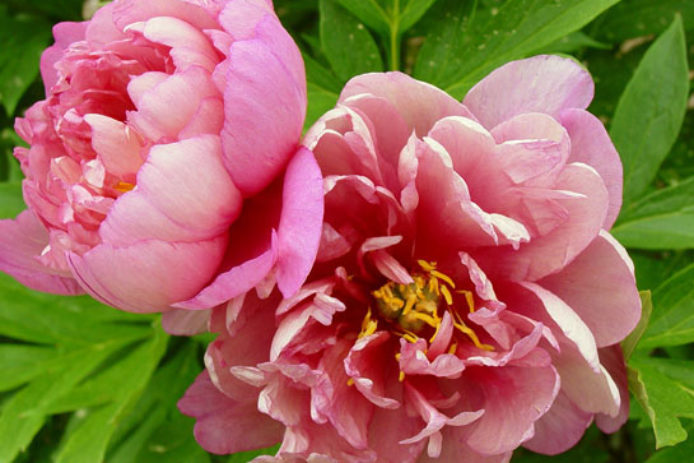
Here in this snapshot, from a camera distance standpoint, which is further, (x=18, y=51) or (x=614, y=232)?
(x=18, y=51)

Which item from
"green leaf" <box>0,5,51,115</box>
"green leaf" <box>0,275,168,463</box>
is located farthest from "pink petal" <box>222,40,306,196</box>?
"green leaf" <box>0,5,51,115</box>

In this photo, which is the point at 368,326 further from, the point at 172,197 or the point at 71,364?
the point at 71,364

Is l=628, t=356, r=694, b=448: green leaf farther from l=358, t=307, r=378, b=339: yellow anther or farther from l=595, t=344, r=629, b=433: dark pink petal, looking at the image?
l=358, t=307, r=378, b=339: yellow anther

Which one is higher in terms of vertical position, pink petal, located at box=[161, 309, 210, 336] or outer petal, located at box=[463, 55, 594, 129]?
outer petal, located at box=[463, 55, 594, 129]

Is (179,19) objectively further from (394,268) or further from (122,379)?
(122,379)

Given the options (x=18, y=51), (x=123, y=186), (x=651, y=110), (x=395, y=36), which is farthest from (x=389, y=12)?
(x=18, y=51)

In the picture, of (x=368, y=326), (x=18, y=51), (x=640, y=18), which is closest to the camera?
(x=368, y=326)

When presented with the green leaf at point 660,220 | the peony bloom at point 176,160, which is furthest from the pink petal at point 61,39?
the green leaf at point 660,220
